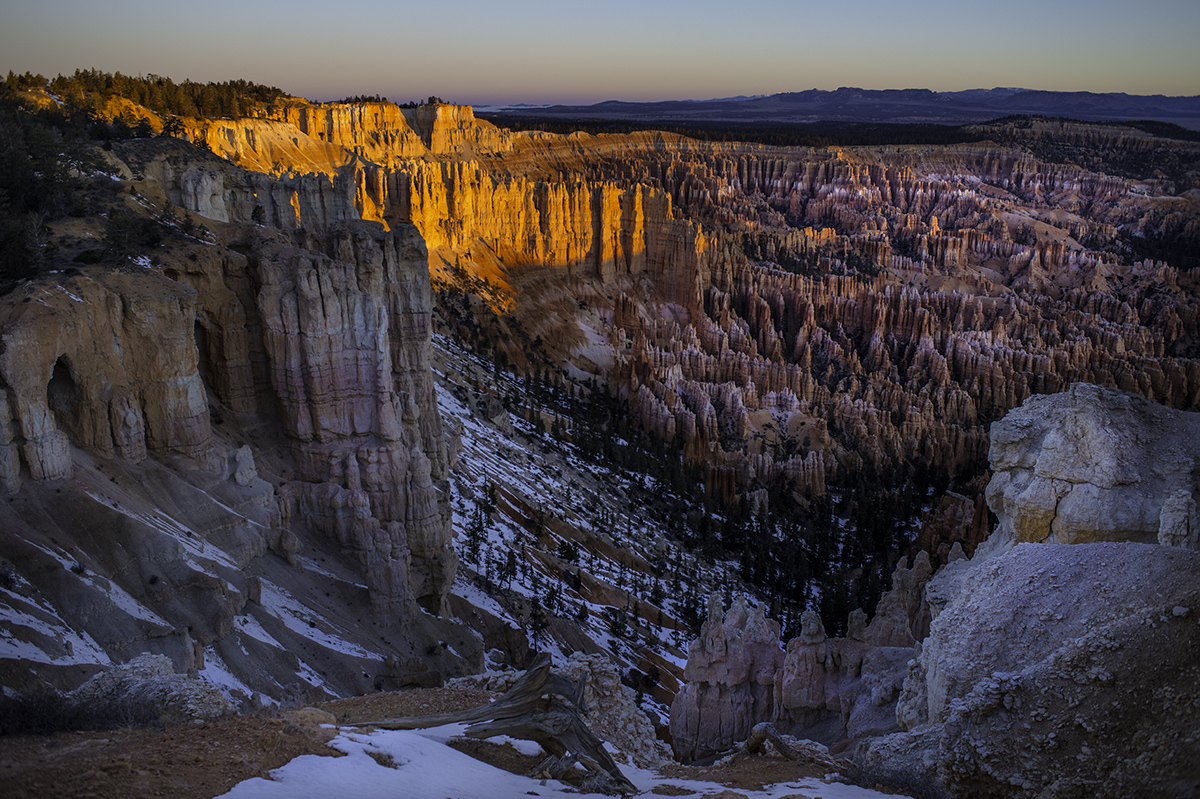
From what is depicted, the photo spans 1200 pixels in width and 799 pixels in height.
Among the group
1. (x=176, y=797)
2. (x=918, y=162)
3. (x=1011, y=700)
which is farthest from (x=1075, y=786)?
(x=918, y=162)

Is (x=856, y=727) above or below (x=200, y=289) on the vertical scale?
below

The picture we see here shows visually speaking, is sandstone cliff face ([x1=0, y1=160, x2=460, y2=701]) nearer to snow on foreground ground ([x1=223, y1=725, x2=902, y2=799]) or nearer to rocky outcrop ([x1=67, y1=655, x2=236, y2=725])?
rocky outcrop ([x1=67, y1=655, x2=236, y2=725])

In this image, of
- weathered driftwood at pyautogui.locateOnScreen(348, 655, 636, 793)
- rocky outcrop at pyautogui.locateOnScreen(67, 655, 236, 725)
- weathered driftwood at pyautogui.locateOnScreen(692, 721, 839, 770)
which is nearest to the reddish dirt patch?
rocky outcrop at pyautogui.locateOnScreen(67, 655, 236, 725)

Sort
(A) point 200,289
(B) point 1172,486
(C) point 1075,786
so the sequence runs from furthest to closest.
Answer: (A) point 200,289
(B) point 1172,486
(C) point 1075,786

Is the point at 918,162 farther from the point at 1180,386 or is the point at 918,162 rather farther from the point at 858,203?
the point at 1180,386

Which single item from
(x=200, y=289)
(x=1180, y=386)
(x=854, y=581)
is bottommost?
(x=854, y=581)

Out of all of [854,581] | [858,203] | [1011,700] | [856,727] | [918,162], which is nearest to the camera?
[1011,700]

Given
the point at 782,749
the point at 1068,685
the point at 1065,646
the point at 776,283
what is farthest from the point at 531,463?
the point at 776,283
